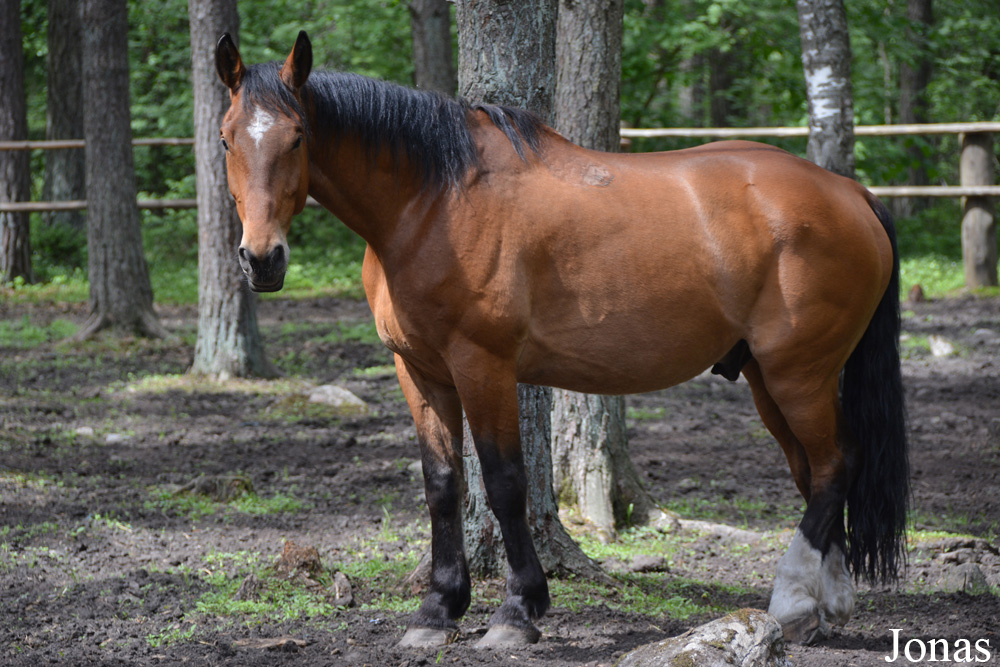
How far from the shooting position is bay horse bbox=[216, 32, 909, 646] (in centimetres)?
329

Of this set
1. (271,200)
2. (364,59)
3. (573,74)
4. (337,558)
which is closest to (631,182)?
(271,200)

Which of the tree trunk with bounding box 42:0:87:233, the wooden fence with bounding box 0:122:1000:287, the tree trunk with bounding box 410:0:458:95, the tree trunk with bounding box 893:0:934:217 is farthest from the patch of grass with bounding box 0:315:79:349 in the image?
the tree trunk with bounding box 893:0:934:217

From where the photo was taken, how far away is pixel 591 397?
16.8 feet

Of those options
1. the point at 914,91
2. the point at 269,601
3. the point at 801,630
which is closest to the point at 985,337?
the point at 801,630

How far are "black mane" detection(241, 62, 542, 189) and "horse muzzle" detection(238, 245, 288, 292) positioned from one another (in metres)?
0.49

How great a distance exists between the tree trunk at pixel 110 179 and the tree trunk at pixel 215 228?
2.07 meters

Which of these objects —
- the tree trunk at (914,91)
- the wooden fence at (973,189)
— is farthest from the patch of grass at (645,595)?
the tree trunk at (914,91)

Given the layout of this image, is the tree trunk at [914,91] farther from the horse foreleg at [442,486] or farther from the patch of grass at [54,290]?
the horse foreleg at [442,486]

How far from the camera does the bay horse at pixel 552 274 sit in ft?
10.8

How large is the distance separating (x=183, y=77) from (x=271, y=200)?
19236mm

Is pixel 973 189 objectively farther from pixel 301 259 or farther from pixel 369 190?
pixel 369 190

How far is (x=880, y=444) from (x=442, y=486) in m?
1.79

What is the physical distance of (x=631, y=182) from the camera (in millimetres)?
3471

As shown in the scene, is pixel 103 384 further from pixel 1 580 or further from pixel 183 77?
pixel 183 77
